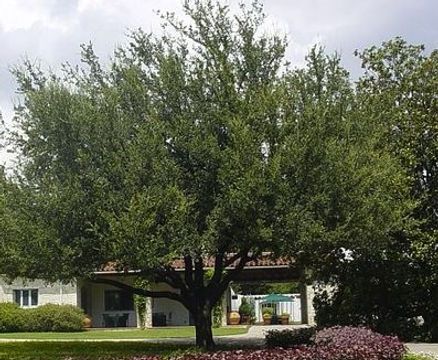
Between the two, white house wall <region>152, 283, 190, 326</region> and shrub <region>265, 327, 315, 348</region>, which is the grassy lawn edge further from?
shrub <region>265, 327, 315, 348</region>

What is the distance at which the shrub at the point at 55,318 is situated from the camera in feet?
128

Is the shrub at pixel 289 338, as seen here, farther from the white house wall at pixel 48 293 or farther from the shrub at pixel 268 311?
the shrub at pixel 268 311

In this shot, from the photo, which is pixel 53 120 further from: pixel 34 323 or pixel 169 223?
pixel 34 323

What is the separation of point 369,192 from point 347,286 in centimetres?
1076

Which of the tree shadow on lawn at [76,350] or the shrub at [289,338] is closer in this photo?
the tree shadow on lawn at [76,350]

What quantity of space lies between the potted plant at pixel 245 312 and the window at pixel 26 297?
11.6 meters

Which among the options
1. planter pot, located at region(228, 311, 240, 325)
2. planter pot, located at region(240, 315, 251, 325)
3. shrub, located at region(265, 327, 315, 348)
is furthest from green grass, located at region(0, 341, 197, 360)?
planter pot, located at region(240, 315, 251, 325)

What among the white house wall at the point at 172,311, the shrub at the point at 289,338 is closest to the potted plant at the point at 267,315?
the white house wall at the point at 172,311

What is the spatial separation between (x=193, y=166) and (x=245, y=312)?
26.9 meters

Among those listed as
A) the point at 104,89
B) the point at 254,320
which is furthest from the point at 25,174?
the point at 254,320

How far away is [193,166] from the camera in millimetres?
17719

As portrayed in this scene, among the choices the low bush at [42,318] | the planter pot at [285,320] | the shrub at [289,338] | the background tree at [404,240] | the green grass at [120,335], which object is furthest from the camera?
the planter pot at [285,320]

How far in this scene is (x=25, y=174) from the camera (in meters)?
17.5

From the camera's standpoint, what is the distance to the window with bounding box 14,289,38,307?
43.3 metres
